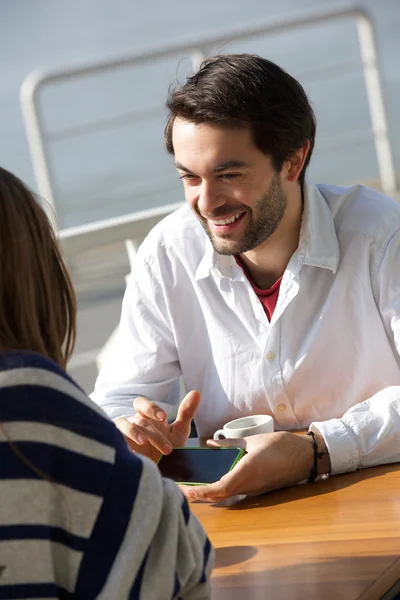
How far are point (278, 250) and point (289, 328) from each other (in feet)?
0.60

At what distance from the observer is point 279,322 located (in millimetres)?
1821

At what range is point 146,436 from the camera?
152cm

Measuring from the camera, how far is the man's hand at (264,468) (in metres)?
1.39

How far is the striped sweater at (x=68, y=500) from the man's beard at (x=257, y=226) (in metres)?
0.97

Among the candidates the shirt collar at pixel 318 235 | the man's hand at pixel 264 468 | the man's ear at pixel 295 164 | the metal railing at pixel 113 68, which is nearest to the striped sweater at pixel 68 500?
the man's hand at pixel 264 468

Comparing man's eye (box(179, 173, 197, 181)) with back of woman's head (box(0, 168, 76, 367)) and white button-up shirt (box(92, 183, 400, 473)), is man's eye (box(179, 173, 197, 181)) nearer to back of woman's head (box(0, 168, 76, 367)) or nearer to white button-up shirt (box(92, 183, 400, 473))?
white button-up shirt (box(92, 183, 400, 473))

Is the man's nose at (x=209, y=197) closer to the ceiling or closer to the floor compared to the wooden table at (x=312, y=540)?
closer to the ceiling

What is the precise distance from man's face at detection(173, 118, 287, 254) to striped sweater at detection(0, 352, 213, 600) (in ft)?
3.19

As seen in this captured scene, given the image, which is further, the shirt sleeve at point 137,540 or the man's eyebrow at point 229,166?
the man's eyebrow at point 229,166

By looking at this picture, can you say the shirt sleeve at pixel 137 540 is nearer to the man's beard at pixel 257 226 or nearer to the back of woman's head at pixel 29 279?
the back of woman's head at pixel 29 279

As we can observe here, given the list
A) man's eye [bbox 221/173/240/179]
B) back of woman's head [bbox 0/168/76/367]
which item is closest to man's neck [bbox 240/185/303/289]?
man's eye [bbox 221/173/240/179]

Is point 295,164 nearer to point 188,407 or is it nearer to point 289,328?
point 289,328

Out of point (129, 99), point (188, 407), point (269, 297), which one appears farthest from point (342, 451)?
point (129, 99)

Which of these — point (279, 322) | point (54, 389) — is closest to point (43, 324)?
point (54, 389)
